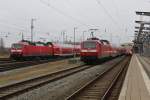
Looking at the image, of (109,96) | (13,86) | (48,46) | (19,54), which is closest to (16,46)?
(19,54)

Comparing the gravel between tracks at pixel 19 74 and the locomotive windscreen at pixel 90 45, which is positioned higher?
the locomotive windscreen at pixel 90 45

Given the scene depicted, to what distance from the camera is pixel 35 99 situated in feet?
44.5

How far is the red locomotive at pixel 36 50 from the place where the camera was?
4722 centimetres

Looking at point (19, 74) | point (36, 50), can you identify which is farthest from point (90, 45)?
point (19, 74)

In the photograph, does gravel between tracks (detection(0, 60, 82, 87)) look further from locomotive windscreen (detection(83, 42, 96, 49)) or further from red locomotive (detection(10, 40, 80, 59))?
red locomotive (detection(10, 40, 80, 59))

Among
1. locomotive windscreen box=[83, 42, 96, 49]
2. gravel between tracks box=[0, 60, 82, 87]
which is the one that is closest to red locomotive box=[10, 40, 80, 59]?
locomotive windscreen box=[83, 42, 96, 49]

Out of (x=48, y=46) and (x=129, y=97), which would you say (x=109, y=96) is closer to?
(x=129, y=97)

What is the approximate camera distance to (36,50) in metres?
52.1

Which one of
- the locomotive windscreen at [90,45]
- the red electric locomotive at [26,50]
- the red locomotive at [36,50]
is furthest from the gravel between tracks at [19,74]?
the red locomotive at [36,50]

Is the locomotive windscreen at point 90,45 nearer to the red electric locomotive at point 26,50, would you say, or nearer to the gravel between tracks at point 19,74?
the gravel between tracks at point 19,74

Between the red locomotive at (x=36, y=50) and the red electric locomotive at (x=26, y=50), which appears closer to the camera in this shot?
the red electric locomotive at (x=26, y=50)

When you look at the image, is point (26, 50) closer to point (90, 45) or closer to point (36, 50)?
point (36, 50)

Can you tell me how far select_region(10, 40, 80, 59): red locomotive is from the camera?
1859 inches

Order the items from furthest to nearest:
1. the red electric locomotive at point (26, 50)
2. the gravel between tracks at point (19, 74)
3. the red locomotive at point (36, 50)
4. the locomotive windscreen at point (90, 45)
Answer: the red locomotive at point (36, 50), the red electric locomotive at point (26, 50), the locomotive windscreen at point (90, 45), the gravel between tracks at point (19, 74)
